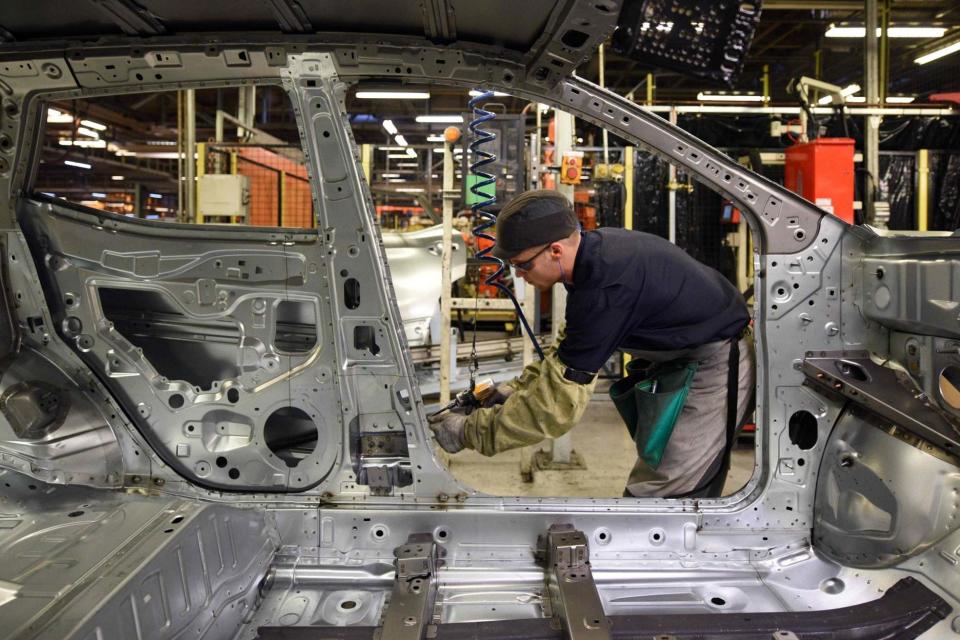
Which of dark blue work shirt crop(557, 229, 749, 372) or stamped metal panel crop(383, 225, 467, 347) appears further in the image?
stamped metal panel crop(383, 225, 467, 347)

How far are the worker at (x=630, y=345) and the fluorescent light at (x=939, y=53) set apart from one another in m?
10.9

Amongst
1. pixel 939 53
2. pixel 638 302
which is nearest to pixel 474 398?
pixel 638 302

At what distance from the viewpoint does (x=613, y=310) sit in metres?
1.94

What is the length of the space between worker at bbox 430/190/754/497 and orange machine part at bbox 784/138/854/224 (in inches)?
145

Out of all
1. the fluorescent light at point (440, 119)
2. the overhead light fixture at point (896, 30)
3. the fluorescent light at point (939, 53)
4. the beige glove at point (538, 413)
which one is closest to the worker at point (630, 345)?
the beige glove at point (538, 413)

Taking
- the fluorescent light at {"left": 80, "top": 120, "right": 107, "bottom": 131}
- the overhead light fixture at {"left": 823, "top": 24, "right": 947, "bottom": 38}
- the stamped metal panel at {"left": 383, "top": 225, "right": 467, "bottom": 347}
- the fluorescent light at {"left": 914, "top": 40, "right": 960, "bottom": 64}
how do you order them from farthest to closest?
the fluorescent light at {"left": 80, "top": 120, "right": 107, "bottom": 131}
the fluorescent light at {"left": 914, "top": 40, "right": 960, "bottom": 64}
the overhead light fixture at {"left": 823, "top": 24, "right": 947, "bottom": 38}
the stamped metal panel at {"left": 383, "top": 225, "right": 467, "bottom": 347}

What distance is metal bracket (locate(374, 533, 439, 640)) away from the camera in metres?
1.57

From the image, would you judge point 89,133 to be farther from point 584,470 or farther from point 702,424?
point 702,424

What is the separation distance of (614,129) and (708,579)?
141 centimetres

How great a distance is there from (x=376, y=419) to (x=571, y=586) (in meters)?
0.77

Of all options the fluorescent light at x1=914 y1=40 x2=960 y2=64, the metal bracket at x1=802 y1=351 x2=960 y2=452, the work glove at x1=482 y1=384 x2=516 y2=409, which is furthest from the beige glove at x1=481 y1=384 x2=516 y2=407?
the fluorescent light at x1=914 y1=40 x2=960 y2=64

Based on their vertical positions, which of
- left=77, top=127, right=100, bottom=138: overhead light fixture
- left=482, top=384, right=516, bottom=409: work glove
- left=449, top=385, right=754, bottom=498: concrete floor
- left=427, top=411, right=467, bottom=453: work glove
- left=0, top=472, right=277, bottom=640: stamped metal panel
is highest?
left=77, top=127, right=100, bottom=138: overhead light fixture

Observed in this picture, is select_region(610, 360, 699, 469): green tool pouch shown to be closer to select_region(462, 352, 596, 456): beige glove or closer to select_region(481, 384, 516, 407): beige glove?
select_region(462, 352, 596, 456): beige glove

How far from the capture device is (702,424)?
2240 millimetres
